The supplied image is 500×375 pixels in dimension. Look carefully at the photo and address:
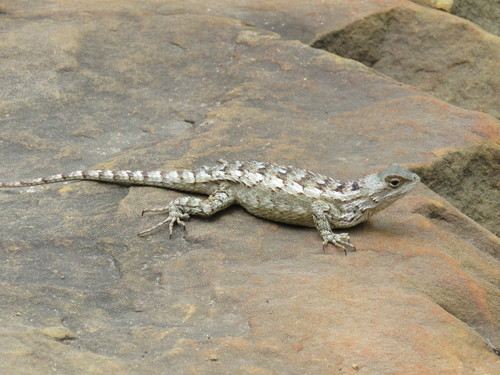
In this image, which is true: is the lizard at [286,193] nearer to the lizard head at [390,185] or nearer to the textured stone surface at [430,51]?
the lizard head at [390,185]

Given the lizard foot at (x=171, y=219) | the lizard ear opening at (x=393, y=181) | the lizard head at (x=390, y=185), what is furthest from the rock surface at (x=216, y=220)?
the lizard ear opening at (x=393, y=181)

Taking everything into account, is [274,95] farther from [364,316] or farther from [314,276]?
[364,316]

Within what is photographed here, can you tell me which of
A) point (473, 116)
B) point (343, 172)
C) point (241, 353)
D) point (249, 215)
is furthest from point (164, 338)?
point (473, 116)

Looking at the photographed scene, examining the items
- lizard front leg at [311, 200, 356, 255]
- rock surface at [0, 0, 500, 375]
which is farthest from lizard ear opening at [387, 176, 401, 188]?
lizard front leg at [311, 200, 356, 255]

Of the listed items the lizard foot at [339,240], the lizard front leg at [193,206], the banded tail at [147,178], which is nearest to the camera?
the lizard foot at [339,240]

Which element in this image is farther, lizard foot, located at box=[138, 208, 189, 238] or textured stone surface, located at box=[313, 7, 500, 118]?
textured stone surface, located at box=[313, 7, 500, 118]

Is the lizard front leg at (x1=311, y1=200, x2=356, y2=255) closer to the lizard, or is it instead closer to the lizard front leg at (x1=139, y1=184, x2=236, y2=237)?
the lizard

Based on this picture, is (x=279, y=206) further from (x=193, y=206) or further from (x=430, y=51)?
(x=430, y=51)
